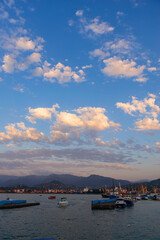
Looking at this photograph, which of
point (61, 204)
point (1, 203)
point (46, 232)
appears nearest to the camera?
point (46, 232)

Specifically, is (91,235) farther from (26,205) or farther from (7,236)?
(26,205)

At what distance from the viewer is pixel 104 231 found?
47.6 meters

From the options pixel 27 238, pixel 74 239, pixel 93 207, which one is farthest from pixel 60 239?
pixel 93 207

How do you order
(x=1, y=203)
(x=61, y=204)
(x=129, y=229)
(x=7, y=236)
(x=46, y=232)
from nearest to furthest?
(x=7, y=236), (x=46, y=232), (x=129, y=229), (x=1, y=203), (x=61, y=204)

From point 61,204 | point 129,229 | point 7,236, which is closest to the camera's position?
point 7,236

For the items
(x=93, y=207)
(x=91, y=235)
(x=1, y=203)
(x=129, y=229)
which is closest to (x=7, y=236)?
(x=91, y=235)

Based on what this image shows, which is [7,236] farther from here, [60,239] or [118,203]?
[118,203]

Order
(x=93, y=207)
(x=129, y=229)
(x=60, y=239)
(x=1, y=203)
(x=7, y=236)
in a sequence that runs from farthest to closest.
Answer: (x=1, y=203), (x=93, y=207), (x=129, y=229), (x=7, y=236), (x=60, y=239)

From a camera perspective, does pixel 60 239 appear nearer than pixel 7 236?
Yes

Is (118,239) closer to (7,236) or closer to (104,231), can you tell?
(104,231)

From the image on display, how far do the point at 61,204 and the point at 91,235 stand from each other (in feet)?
248

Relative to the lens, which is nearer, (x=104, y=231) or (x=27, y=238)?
(x=27, y=238)

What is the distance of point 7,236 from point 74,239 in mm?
14775

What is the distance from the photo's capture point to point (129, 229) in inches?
1980
